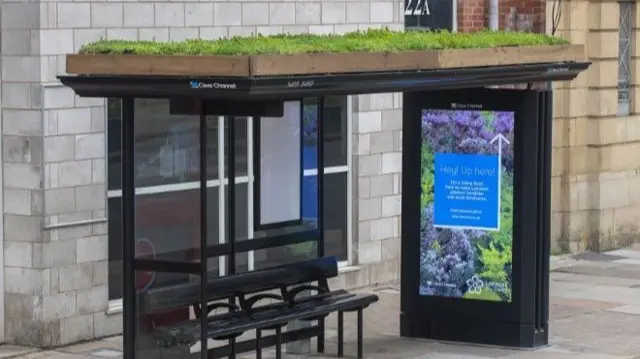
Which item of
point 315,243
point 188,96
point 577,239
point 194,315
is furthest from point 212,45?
point 577,239

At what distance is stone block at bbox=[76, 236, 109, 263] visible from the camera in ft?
41.5

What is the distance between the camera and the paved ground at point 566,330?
1247 cm

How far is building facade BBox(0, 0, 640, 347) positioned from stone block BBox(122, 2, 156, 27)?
0.01 meters

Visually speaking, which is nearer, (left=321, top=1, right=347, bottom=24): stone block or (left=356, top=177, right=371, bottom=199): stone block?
(left=321, top=1, right=347, bottom=24): stone block

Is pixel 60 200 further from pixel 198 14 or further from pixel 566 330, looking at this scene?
pixel 566 330

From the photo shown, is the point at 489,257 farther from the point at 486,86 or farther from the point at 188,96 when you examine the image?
the point at 188,96

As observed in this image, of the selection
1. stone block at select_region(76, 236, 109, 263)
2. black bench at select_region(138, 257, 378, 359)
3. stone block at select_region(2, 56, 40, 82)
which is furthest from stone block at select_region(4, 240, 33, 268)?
black bench at select_region(138, 257, 378, 359)

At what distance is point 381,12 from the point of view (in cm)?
1620

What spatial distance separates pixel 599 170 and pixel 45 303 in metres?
9.70

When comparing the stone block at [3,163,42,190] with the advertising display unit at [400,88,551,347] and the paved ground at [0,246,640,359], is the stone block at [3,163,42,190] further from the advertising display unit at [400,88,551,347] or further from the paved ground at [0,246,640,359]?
the advertising display unit at [400,88,551,347]

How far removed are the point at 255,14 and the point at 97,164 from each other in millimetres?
2710

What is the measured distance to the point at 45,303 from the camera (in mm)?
12344

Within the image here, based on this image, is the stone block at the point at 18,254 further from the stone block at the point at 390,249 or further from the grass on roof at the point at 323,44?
the stone block at the point at 390,249

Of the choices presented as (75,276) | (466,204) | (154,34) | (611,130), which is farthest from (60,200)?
(611,130)
